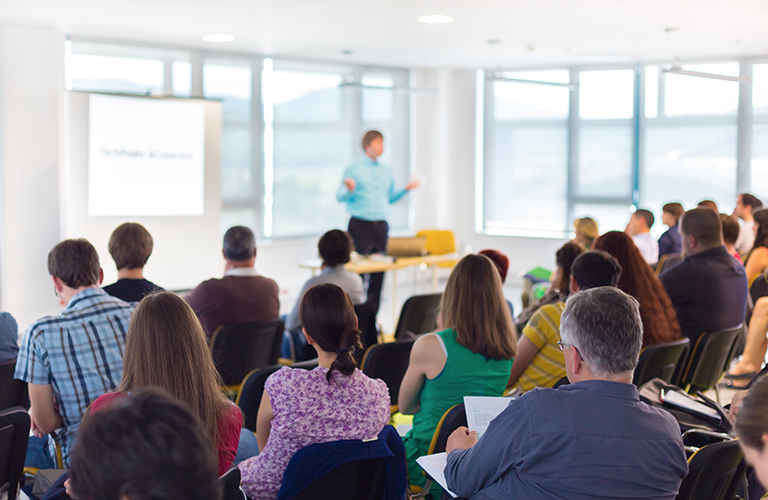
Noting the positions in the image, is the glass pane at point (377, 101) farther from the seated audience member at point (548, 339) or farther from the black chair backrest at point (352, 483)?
the black chair backrest at point (352, 483)

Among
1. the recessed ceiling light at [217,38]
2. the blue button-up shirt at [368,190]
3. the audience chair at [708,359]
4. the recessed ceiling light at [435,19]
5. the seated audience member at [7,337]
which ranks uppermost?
the recessed ceiling light at [217,38]

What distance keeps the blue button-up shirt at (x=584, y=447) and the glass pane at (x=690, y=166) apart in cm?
805

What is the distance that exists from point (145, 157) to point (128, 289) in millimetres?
3724

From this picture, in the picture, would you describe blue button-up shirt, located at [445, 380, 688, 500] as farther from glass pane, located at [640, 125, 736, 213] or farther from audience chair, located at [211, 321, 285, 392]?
glass pane, located at [640, 125, 736, 213]

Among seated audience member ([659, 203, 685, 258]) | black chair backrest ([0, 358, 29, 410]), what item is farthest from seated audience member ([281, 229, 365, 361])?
seated audience member ([659, 203, 685, 258])

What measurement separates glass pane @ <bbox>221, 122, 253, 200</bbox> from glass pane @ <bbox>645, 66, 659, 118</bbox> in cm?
505

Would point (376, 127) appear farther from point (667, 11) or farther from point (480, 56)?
point (667, 11)

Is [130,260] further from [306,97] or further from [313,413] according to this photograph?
[306,97]

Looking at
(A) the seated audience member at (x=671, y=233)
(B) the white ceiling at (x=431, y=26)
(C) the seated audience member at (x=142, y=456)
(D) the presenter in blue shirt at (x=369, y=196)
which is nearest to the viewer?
(C) the seated audience member at (x=142, y=456)

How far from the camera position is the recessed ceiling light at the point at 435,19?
616 cm

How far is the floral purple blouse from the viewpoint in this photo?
81.4 inches

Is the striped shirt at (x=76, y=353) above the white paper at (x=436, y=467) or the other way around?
above

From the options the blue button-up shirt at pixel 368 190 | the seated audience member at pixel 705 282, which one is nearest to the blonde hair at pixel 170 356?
the seated audience member at pixel 705 282

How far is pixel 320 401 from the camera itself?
2.08 metres
